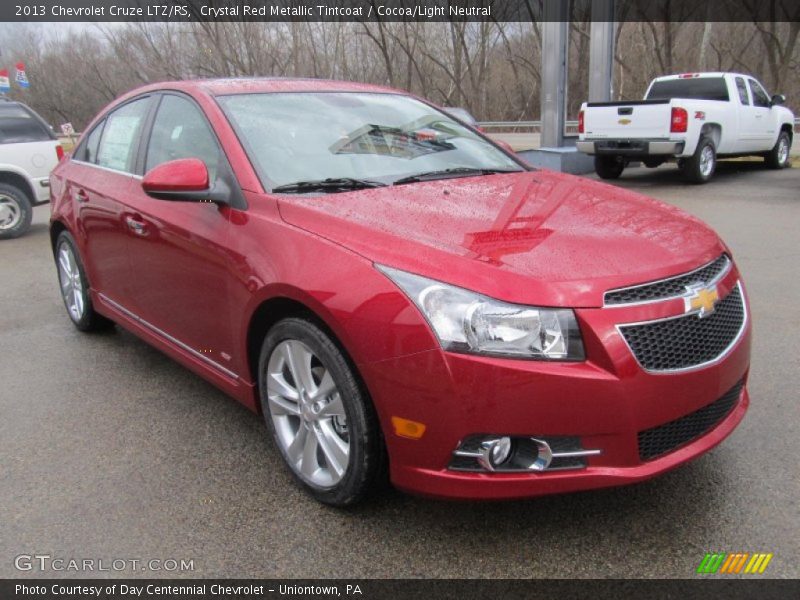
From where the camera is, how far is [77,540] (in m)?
2.51

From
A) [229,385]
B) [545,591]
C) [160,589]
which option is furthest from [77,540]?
[545,591]

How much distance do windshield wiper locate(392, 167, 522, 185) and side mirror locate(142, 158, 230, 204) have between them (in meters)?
0.78

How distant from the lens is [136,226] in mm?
3578

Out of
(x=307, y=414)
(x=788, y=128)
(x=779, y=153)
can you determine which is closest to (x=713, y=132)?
(x=779, y=153)

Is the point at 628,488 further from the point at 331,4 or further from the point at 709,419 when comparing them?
the point at 331,4

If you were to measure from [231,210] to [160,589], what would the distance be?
1.50 metres

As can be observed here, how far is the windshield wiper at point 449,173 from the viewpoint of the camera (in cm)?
311

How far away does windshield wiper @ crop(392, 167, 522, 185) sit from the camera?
3.11m

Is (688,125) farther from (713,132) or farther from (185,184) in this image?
(185,184)

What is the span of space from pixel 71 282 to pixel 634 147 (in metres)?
9.64

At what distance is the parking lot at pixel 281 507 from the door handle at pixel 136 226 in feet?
3.02

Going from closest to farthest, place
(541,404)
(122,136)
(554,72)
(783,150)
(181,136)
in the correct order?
(541,404) < (181,136) < (122,136) < (783,150) < (554,72)

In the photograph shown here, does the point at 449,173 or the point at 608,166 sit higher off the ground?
the point at 449,173

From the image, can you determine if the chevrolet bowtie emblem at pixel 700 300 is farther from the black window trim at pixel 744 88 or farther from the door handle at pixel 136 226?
the black window trim at pixel 744 88
